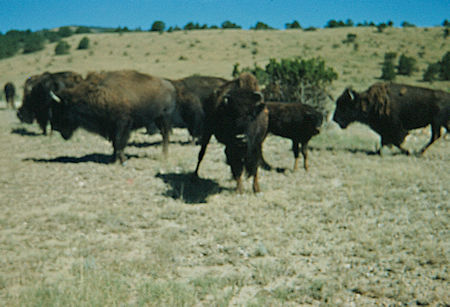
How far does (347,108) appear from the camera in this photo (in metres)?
11.6

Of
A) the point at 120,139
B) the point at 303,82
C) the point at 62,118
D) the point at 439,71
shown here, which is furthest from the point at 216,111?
the point at 439,71

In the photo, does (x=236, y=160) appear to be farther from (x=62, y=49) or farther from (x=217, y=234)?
(x=62, y=49)

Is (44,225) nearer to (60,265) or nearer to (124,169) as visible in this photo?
(60,265)

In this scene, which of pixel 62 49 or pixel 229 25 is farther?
pixel 229 25

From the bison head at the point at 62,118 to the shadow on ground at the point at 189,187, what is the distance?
286cm

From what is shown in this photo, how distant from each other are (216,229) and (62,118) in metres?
5.89

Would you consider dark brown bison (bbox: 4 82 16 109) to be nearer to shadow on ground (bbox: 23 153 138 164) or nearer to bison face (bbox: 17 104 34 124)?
bison face (bbox: 17 104 34 124)

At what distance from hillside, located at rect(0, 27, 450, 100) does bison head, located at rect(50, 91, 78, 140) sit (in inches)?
1109

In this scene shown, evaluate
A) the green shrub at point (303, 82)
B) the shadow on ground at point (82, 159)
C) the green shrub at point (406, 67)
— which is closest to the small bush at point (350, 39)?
the green shrub at point (406, 67)

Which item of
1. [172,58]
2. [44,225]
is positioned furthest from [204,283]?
[172,58]

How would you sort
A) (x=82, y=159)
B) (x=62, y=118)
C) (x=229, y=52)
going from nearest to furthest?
(x=62, y=118)
(x=82, y=159)
(x=229, y=52)

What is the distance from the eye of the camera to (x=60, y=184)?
7.50 m

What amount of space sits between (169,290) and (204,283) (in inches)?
17.1

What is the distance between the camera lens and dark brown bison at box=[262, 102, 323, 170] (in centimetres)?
905
